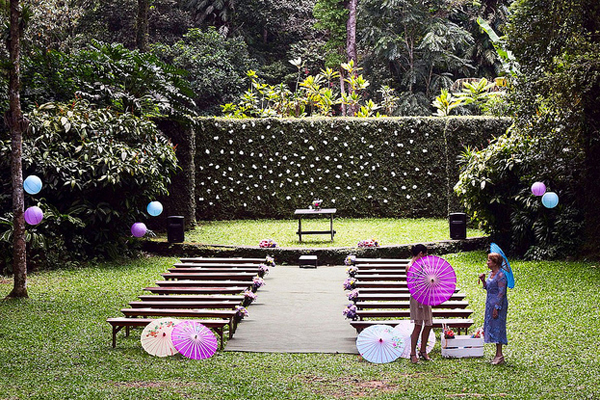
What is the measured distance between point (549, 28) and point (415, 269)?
6.48 meters

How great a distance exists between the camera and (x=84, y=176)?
11.4 meters

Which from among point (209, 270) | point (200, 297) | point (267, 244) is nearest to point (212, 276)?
point (209, 270)

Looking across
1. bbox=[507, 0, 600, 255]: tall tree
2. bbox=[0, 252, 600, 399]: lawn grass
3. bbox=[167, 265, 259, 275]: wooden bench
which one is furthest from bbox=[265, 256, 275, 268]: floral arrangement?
bbox=[507, 0, 600, 255]: tall tree

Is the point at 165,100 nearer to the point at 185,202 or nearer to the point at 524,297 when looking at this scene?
the point at 185,202

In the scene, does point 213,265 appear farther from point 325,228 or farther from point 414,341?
point 325,228

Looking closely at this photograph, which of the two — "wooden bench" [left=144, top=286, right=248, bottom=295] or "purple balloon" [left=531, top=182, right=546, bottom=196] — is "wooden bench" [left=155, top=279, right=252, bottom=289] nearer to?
"wooden bench" [left=144, top=286, right=248, bottom=295]

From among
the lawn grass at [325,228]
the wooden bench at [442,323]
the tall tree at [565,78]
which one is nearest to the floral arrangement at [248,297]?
the wooden bench at [442,323]

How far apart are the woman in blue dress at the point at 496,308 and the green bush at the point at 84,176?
7.20m

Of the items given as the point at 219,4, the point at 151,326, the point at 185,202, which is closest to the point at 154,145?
the point at 185,202

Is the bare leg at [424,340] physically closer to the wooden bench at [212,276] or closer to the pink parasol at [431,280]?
the pink parasol at [431,280]

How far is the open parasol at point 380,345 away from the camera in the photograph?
6.01m

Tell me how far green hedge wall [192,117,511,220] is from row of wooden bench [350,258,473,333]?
22.7 feet

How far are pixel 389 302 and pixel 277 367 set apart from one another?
210 cm

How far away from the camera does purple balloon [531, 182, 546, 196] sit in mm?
10867
